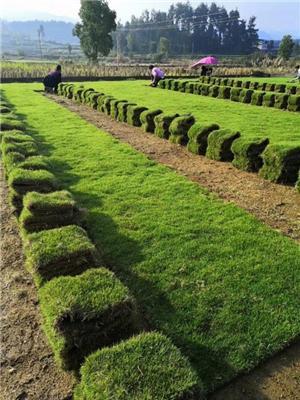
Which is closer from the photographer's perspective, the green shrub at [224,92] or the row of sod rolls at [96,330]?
the row of sod rolls at [96,330]

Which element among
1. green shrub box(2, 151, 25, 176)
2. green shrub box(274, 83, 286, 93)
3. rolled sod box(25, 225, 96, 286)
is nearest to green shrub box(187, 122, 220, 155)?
green shrub box(2, 151, 25, 176)

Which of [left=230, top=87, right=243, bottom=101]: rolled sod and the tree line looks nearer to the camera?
[left=230, top=87, right=243, bottom=101]: rolled sod

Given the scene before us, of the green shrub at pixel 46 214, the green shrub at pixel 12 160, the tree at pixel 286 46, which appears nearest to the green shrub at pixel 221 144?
the green shrub at pixel 12 160

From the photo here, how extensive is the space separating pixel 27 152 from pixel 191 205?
12.5 feet

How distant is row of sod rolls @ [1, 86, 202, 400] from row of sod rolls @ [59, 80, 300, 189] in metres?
4.35

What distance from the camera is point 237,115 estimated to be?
A: 575 inches

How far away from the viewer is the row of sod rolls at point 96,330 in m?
2.48

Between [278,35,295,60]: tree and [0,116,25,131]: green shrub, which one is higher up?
[278,35,295,60]: tree

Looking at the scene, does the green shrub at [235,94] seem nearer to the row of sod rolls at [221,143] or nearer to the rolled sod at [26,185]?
the row of sod rolls at [221,143]

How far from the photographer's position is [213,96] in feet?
69.3

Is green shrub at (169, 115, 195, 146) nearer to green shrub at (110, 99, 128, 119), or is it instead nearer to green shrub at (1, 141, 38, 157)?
green shrub at (1, 141, 38, 157)

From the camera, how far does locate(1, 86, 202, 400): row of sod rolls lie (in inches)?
97.7

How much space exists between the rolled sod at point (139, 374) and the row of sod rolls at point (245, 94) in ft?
51.1

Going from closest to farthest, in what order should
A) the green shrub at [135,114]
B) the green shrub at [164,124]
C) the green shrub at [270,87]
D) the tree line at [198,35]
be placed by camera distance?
1. the green shrub at [164,124]
2. the green shrub at [135,114]
3. the green shrub at [270,87]
4. the tree line at [198,35]
